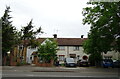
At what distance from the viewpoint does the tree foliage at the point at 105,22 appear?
28406 millimetres

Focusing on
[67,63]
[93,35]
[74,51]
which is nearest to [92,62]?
[67,63]

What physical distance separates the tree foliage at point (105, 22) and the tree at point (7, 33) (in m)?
12.7

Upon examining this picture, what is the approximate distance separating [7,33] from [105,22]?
16313 millimetres

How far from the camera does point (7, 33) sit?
37250mm

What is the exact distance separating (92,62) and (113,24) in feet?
64.6

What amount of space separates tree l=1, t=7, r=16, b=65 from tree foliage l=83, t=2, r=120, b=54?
1270 centimetres

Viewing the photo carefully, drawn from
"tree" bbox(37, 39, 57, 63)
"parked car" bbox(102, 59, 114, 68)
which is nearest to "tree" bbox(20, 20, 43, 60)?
"tree" bbox(37, 39, 57, 63)

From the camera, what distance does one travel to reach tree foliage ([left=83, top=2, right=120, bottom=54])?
2841 centimetres

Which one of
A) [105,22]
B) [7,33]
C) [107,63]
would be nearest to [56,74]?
[105,22]

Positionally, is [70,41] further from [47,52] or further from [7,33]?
[7,33]

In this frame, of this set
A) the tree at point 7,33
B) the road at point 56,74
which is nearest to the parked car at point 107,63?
the road at point 56,74

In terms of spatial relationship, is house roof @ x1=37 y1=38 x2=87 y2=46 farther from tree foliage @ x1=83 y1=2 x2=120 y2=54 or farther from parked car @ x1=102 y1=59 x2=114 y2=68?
tree foliage @ x1=83 y1=2 x2=120 y2=54

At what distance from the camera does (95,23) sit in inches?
1239

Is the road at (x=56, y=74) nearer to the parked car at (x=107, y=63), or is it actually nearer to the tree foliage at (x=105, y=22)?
the tree foliage at (x=105, y=22)
